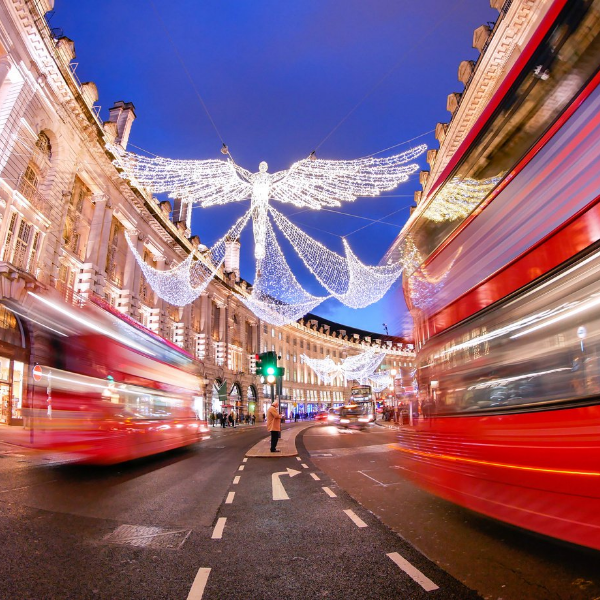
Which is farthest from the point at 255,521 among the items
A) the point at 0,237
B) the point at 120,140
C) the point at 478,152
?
the point at 120,140

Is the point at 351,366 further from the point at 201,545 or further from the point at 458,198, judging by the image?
the point at 201,545

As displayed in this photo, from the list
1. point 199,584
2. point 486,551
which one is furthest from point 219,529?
point 486,551

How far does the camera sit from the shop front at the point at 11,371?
19.9 m

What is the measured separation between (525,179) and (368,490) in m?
6.18

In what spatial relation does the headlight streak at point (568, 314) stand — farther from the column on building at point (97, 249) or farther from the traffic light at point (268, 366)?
the column on building at point (97, 249)

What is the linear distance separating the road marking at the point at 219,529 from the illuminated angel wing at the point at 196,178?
9402mm

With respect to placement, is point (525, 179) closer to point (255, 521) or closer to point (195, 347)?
point (255, 521)

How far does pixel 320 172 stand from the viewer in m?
11.2

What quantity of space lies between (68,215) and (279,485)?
25948 millimetres

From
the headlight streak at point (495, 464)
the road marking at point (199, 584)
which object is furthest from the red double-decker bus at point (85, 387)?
the headlight streak at point (495, 464)

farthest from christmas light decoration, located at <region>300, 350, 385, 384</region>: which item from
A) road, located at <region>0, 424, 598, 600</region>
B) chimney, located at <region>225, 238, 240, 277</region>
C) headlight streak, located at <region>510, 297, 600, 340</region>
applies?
headlight streak, located at <region>510, 297, 600, 340</region>

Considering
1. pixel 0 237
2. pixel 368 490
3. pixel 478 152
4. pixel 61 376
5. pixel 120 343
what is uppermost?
pixel 0 237

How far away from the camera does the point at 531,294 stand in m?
4.09

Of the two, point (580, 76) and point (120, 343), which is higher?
point (580, 76)
